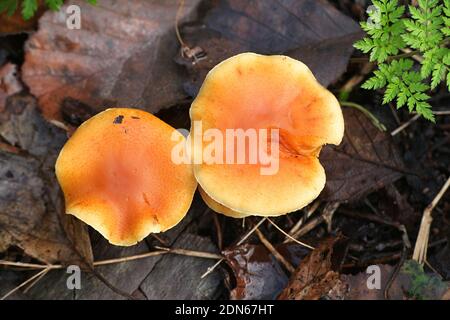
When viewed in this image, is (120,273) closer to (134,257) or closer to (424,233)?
(134,257)

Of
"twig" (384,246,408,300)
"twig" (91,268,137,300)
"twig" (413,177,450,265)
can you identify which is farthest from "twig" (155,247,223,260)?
"twig" (413,177,450,265)

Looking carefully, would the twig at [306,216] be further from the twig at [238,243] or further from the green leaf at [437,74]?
the green leaf at [437,74]

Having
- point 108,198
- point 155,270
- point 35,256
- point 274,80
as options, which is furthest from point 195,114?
point 35,256

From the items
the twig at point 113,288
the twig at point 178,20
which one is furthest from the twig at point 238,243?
the twig at point 178,20

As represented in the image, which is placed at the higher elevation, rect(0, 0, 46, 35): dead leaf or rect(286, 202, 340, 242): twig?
rect(0, 0, 46, 35): dead leaf

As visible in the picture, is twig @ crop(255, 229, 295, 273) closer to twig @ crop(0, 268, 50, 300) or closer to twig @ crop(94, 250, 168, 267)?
twig @ crop(94, 250, 168, 267)

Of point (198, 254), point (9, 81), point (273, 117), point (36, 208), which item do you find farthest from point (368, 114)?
point (9, 81)
